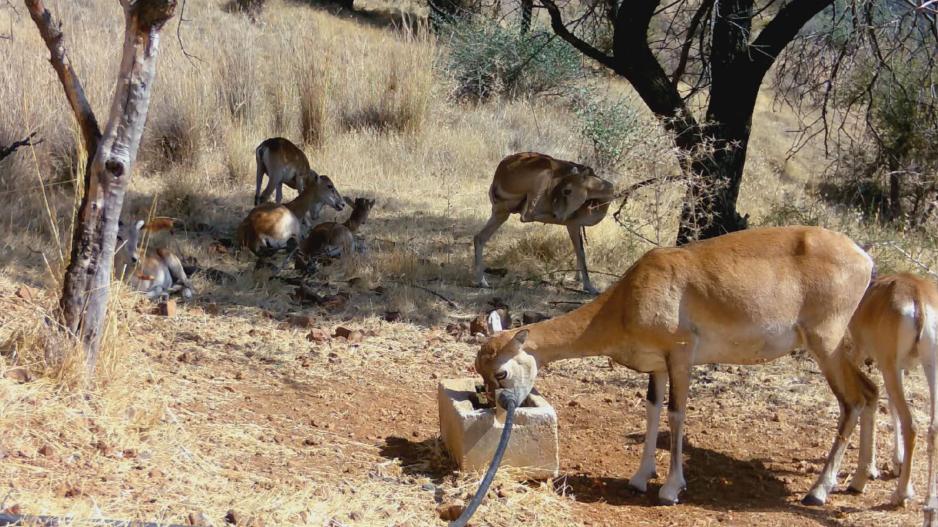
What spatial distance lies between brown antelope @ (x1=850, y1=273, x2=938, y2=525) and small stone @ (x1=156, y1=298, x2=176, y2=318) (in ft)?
18.8

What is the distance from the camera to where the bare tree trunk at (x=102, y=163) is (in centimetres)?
650

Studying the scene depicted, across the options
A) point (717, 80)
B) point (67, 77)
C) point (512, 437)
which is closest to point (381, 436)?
point (512, 437)

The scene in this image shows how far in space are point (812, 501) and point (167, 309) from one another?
571 centimetres

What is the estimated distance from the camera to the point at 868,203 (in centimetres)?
1861

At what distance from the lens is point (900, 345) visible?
20.9 ft

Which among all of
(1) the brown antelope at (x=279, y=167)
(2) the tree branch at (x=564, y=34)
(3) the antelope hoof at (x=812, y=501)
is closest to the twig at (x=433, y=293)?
(1) the brown antelope at (x=279, y=167)

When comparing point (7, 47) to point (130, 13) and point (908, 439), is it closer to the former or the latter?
point (130, 13)

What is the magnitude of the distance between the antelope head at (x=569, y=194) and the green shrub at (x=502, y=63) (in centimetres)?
895

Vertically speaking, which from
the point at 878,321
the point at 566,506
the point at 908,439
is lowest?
the point at 566,506

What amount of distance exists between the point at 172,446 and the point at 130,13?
273cm

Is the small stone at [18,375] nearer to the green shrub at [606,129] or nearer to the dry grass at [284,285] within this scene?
the dry grass at [284,285]

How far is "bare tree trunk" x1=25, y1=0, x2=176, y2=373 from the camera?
6500mm

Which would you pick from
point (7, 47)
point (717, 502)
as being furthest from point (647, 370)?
point (7, 47)

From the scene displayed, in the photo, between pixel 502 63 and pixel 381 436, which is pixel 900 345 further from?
pixel 502 63
